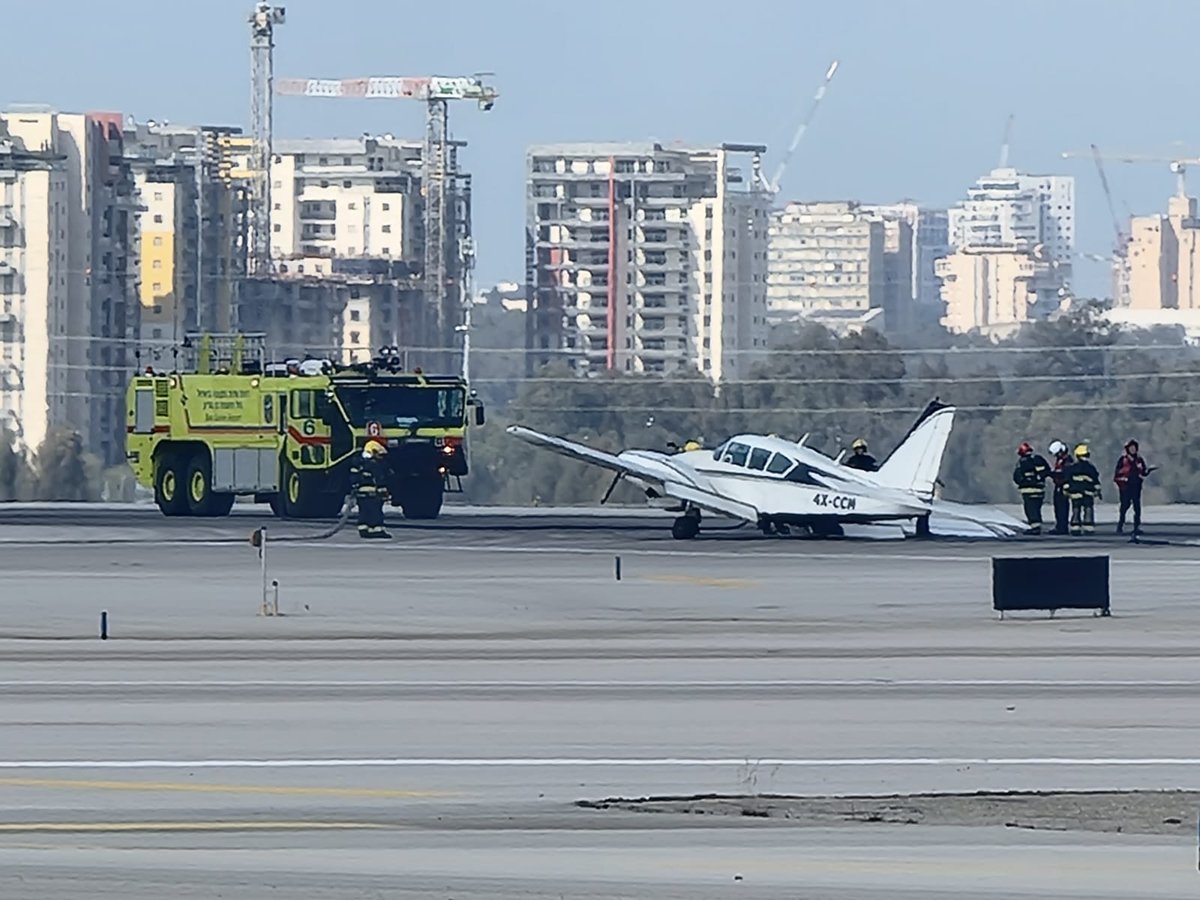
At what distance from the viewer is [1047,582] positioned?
28297 millimetres

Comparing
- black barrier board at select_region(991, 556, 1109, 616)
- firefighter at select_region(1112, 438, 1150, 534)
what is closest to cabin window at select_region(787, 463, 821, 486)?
firefighter at select_region(1112, 438, 1150, 534)

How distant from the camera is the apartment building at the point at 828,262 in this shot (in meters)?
175

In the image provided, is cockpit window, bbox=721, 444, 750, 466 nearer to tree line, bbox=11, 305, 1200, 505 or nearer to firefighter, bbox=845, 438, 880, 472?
firefighter, bbox=845, 438, 880, 472

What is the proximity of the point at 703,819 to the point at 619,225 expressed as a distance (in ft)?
356

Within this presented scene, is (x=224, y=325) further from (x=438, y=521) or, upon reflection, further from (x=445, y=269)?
(x=438, y=521)

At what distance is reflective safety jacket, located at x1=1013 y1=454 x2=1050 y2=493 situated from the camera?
42781 millimetres

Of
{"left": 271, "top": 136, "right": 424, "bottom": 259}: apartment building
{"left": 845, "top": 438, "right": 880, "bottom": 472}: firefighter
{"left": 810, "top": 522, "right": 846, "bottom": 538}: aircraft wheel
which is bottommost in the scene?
{"left": 810, "top": 522, "right": 846, "bottom": 538}: aircraft wheel

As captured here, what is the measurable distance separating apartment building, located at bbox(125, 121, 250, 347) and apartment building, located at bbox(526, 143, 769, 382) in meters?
14.4

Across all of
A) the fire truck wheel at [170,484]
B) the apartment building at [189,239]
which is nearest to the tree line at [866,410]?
the apartment building at [189,239]

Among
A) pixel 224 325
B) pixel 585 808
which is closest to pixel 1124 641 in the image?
pixel 585 808

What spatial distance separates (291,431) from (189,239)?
232 feet

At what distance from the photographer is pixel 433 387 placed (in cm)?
4381

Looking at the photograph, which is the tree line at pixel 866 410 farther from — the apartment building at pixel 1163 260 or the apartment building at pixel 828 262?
the apartment building at pixel 828 262

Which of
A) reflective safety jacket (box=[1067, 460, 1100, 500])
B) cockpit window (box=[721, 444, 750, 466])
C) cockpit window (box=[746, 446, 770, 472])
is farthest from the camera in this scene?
reflective safety jacket (box=[1067, 460, 1100, 500])
